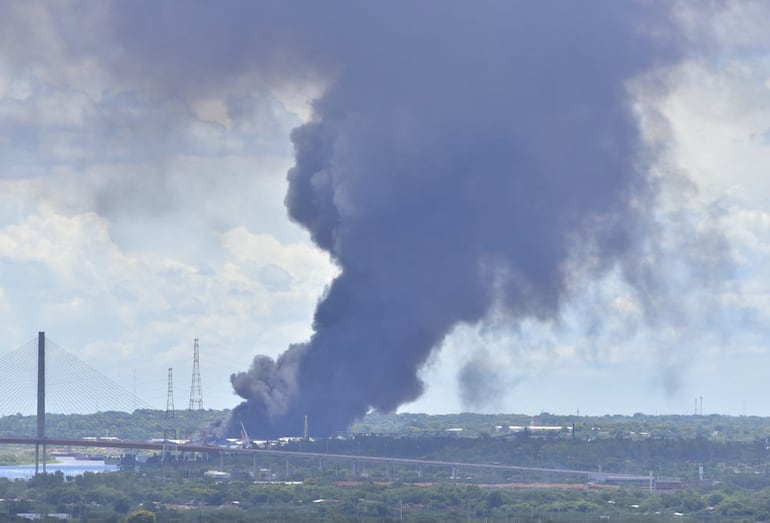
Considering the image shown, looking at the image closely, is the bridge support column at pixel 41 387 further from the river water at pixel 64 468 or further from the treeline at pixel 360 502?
the treeline at pixel 360 502

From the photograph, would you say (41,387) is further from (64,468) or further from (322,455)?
(322,455)

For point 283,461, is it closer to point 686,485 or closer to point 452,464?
point 452,464

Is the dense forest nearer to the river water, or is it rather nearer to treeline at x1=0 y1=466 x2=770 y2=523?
treeline at x1=0 y1=466 x2=770 y2=523

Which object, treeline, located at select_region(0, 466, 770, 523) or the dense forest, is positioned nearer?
treeline, located at select_region(0, 466, 770, 523)

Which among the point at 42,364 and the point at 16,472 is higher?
the point at 42,364

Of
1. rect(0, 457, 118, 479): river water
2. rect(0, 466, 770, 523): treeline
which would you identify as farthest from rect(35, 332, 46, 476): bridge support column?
rect(0, 466, 770, 523): treeline

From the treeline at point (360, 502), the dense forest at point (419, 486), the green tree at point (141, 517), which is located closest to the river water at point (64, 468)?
the dense forest at point (419, 486)

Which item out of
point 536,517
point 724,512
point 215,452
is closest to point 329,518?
point 536,517
